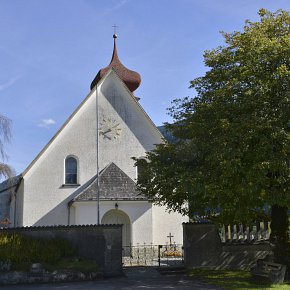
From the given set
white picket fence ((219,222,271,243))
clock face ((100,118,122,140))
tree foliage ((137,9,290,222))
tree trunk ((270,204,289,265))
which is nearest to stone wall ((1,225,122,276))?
tree foliage ((137,9,290,222))

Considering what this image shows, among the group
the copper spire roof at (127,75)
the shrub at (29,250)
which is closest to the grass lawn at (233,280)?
the shrub at (29,250)

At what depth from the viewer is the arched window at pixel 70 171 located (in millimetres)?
26906

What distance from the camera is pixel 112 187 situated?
83.8ft

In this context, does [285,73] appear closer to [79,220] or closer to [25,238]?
[25,238]

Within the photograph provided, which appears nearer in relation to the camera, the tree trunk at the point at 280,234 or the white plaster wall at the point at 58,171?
the tree trunk at the point at 280,234

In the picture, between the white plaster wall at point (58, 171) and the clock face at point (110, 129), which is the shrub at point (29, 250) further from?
the clock face at point (110, 129)

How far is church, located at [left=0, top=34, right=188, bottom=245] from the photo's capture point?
24938mm

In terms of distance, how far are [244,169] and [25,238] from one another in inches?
359

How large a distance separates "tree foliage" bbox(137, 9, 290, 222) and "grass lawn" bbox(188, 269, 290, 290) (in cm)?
224

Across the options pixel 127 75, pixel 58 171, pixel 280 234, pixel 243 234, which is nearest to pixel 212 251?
pixel 243 234

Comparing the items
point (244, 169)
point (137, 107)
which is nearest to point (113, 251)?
point (244, 169)

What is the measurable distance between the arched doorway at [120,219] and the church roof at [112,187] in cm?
109

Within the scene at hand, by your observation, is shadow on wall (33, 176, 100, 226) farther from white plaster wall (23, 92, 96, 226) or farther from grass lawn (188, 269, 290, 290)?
grass lawn (188, 269, 290, 290)

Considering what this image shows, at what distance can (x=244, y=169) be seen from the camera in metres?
13.6
